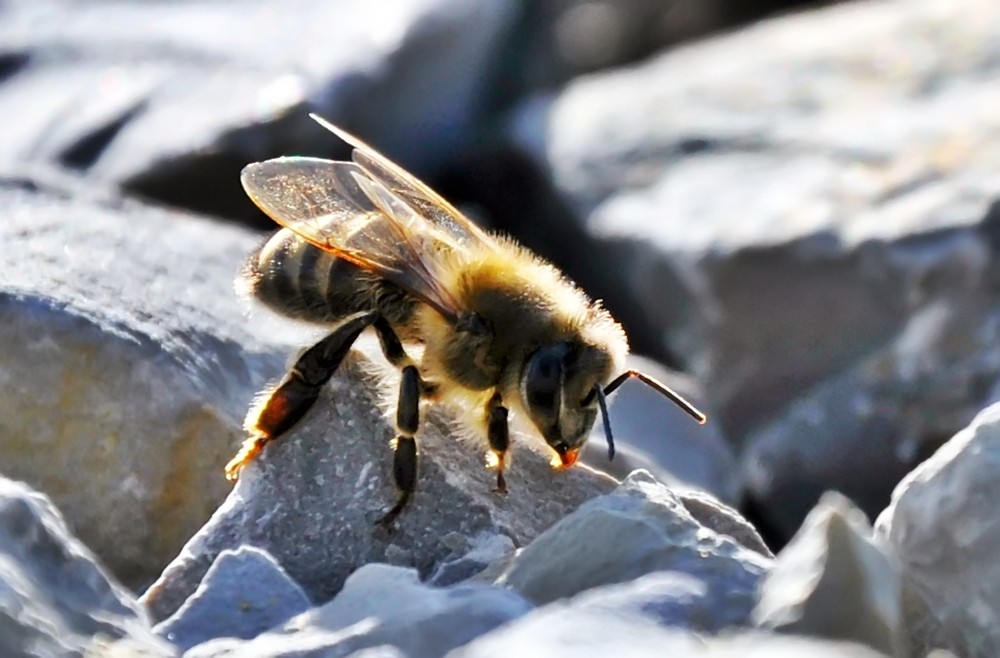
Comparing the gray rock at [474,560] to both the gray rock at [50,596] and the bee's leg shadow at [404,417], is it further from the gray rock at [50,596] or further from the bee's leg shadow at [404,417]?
the gray rock at [50,596]

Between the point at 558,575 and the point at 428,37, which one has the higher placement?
the point at 428,37

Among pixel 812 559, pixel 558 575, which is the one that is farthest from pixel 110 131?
pixel 812 559

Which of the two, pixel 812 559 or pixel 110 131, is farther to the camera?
pixel 110 131

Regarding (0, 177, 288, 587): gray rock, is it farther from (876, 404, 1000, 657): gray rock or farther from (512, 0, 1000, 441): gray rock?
(512, 0, 1000, 441): gray rock

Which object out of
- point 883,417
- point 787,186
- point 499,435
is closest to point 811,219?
point 787,186

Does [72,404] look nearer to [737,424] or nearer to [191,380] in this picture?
[191,380]

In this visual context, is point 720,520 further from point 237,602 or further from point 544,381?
point 237,602

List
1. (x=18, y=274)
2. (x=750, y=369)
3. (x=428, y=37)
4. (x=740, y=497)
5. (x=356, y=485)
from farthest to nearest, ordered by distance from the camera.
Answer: (x=428, y=37) → (x=750, y=369) → (x=740, y=497) → (x=18, y=274) → (x=356, y=485)

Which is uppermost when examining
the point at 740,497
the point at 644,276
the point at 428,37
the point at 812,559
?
the point at 428,37
